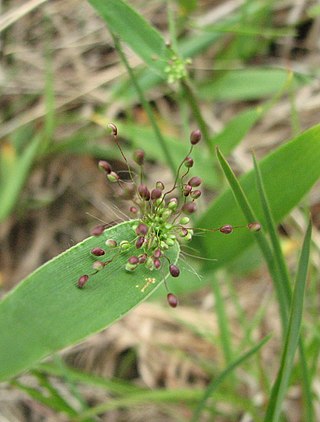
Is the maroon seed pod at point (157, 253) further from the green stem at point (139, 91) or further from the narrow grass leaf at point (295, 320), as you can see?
the green stem at point (139, 91)

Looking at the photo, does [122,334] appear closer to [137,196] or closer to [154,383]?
[154,383]

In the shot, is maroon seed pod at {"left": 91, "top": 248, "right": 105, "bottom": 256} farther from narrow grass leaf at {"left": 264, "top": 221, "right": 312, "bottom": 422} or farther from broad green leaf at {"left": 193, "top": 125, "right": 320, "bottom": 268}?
broad green leaf at {"left": 193, "top": 125, "right": 320, "bottom": 268}

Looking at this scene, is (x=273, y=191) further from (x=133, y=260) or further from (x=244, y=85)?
(x=244, y=85)

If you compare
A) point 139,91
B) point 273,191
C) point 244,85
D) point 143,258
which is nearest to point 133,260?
point 143,258

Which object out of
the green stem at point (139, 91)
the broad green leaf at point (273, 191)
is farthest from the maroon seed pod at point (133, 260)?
the green stem at point (139, 91)

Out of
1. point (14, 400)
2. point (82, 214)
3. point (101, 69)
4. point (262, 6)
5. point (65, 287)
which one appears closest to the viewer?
point (65, 287)

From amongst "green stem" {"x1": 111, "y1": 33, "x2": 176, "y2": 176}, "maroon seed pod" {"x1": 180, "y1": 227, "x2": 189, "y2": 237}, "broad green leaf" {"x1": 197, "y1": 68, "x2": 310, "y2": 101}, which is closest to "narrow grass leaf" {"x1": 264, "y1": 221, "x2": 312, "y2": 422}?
"maroon seed pod" {"x1": 180, "y1": 227, "x2": 189, "y2": 237}

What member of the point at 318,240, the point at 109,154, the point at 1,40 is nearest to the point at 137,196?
the point at 318,240

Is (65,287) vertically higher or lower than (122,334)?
higher
